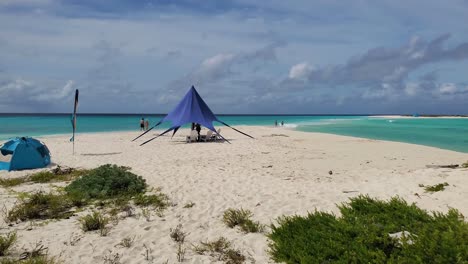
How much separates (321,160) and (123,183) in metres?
8.16

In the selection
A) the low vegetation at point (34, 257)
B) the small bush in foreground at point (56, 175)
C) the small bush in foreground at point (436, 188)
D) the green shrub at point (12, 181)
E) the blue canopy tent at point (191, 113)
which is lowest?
the low vegetation at point (34, 257)

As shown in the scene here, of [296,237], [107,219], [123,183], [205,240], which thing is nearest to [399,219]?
[296,237]

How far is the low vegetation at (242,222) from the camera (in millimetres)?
5289

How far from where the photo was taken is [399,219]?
4.02m

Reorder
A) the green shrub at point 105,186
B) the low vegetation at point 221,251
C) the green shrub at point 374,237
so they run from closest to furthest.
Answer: the green shrub at point 374,237 < the low vegetation at point 221,251 < the green shrub at point 105,186

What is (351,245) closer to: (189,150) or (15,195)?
(15,195)

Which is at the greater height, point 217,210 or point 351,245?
point 351,245

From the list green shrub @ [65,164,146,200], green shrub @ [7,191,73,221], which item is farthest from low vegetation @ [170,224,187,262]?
green shrub @ [65,164,146,200]

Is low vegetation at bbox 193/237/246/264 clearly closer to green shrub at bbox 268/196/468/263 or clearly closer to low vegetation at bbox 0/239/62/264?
green shrub at bbox 268/196/468/263

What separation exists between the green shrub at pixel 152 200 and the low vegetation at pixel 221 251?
207 cm

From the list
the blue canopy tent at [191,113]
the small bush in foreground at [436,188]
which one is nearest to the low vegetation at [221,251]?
the small bush in foreground at [436,188]

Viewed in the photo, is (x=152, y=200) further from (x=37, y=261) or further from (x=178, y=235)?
(x=37, y=261)

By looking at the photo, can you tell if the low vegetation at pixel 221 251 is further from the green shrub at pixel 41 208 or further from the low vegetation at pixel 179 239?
the green shrub at pixel 41 208

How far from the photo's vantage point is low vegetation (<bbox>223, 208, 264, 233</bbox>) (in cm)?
529
